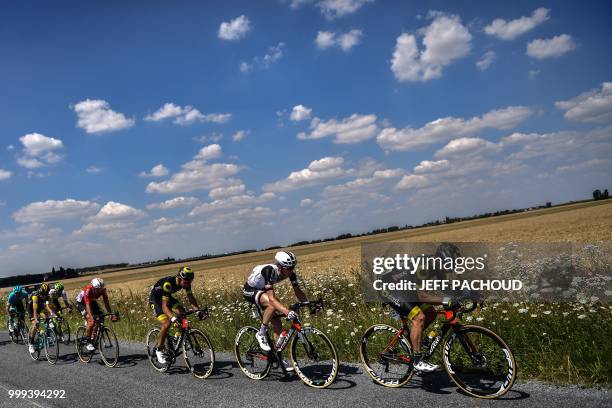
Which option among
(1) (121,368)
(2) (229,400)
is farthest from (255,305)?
(1) (121,368)

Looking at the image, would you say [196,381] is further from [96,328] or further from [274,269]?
[96,328]

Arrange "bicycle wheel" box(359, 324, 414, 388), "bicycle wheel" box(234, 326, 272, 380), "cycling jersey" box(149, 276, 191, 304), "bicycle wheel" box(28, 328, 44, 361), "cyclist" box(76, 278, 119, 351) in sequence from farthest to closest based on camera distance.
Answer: "bicycle wheel" box(28, 328, 44, 361) < "cyclist" box(76, 278, 119, 351) < "cycling jersey" box(149, 276, 191, 304) < "bicycle wheel" box(234, 326, 272, 380) < "bicycle wheel" box(359, 324, 414, 388)

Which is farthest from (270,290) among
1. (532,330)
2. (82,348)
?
(82,348)

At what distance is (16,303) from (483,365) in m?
15.9

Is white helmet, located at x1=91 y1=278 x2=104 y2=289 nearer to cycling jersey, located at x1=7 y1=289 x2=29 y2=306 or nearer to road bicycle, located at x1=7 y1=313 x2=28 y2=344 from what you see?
road bicycle, located at x1=7 y1=313 x2=28 y2=344

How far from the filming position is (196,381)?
830cm

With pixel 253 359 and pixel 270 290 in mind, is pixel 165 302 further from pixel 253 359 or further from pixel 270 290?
pixel 270 290

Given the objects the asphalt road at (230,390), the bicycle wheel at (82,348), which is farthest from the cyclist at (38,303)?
the bicycle wheel at (82,348)

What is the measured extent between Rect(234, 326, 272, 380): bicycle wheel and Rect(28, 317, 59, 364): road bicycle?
19.6ft

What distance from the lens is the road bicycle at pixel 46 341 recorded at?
11.6 metres

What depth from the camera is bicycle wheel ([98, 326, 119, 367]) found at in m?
10.3

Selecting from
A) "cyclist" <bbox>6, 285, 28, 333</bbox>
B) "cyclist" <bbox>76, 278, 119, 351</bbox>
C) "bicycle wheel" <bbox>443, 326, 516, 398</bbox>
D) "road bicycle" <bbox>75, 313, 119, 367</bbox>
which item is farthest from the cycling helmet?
"cyclist" <bbox>6, 285, 28, 333</bbox>

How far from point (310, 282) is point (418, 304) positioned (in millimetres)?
8749

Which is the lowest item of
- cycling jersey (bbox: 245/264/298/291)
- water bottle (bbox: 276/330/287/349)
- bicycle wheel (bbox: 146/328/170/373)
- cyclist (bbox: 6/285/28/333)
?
bicycle wheel (bbox: 146/328/170/373)
